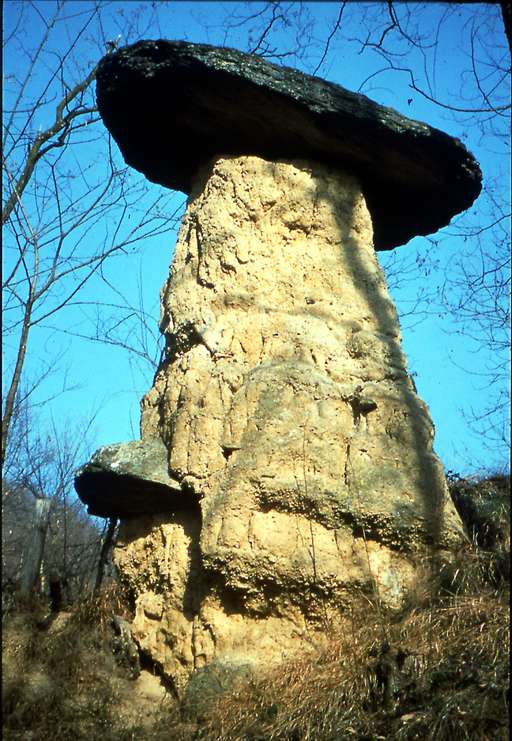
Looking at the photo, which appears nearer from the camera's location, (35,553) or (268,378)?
(268,378)

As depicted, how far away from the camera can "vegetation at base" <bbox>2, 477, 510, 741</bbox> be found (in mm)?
4914

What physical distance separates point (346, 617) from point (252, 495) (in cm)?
102

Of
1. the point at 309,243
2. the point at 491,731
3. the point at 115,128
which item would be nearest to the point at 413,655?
the point at 491,731

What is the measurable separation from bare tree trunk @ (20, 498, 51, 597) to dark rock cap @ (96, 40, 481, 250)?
12.2 ft

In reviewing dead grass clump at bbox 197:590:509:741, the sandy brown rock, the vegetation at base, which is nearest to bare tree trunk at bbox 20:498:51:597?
the vegetation at base

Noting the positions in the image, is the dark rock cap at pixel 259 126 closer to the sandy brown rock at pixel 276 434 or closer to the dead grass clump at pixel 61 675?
the sandy brown rock at pixel 276 434

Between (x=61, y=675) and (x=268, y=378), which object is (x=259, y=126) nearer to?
(x=268, y=378)

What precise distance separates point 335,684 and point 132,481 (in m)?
2.10

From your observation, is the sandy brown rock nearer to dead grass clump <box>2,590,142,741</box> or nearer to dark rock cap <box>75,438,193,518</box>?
dark rock cap <box>75,438,193,518</box>

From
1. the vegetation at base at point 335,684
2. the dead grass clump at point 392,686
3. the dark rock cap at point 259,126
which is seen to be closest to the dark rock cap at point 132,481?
the vegetation at base at point 335,684

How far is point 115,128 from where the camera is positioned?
7562 mm

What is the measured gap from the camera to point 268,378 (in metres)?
6.35

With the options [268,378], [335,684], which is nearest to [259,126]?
[268,378]

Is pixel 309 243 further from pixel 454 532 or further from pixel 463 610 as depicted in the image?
pixel 463 610
